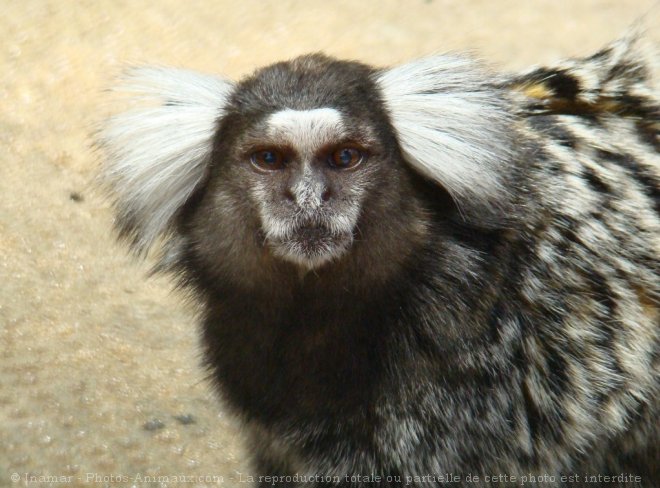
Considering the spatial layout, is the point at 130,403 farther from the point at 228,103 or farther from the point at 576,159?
the point at 576,159

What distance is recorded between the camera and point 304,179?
7.75ft

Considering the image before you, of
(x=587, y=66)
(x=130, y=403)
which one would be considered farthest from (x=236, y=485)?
(x=587, y=66)

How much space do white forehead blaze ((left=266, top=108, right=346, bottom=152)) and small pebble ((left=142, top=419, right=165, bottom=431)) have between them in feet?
4.24

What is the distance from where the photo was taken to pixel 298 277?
8.32 feet

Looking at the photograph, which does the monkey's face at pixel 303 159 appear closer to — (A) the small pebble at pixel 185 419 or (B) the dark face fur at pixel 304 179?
(B) the dark face fur at pixel 304 179

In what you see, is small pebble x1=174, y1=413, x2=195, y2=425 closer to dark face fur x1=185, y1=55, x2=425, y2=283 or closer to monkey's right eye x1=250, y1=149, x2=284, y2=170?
dark face fur x1=185, y1=55, x2=425, y2=283

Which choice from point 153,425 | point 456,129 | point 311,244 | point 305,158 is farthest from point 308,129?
point 153,425

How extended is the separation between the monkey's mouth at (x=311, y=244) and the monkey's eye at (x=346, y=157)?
0.16 m

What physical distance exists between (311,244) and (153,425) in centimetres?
122

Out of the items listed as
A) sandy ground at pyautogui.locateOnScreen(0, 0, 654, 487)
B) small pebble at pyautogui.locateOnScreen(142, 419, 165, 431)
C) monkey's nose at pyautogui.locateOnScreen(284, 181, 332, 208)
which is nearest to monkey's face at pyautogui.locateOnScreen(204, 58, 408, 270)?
monkey's nose at pyautogui.locateOnScreen(284, 181, 332, 208)

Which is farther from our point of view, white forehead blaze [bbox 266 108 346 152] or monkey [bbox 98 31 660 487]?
monkey [bbox 98 31 660 487]

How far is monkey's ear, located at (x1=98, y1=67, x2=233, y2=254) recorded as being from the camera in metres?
2.63

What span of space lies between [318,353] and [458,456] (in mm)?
422

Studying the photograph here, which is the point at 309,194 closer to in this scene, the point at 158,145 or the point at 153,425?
the point at 158,145
